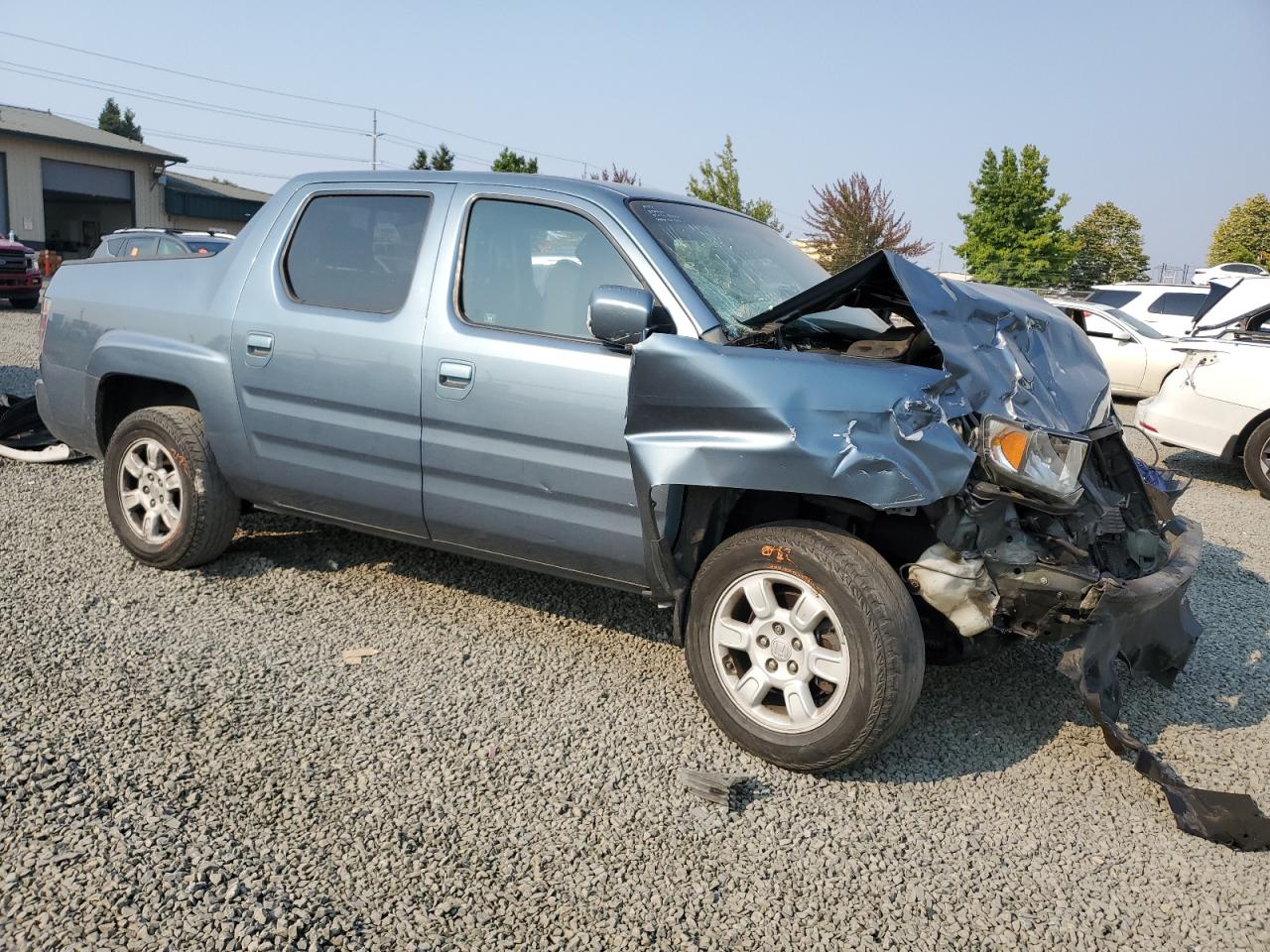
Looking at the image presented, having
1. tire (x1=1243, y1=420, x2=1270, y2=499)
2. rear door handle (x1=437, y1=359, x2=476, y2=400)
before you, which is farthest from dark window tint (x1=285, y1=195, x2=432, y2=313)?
tire (x1=1243, y1=420, x2=1270, y2=499)

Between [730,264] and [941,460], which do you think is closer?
[941,460]

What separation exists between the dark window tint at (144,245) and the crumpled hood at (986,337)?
17.0 meters

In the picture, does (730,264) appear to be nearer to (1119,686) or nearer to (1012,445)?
(1012,445)

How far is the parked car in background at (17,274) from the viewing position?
19.2 metres

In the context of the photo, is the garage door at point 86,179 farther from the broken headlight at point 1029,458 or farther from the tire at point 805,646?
the broken headlight at point 1029,458

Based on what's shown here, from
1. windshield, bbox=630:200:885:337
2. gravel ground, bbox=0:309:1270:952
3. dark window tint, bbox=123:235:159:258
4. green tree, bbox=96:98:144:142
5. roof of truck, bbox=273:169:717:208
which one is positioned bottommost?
gravel ground, bbox=0:309:1270:952

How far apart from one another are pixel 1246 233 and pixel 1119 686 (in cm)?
4035

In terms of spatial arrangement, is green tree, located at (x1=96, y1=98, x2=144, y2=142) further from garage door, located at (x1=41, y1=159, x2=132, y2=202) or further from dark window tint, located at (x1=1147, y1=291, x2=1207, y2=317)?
dark window tint, located at (x1=1147, y1=291, x2=1207, y2=317)

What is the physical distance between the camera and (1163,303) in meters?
15.1

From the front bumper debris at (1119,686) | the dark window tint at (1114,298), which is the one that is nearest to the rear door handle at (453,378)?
the front bumper debris at (1119,686)

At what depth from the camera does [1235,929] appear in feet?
8.80

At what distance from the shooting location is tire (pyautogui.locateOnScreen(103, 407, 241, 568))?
4.63 meters

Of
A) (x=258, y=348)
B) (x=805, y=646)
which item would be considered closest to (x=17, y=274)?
(x=258, y=348)

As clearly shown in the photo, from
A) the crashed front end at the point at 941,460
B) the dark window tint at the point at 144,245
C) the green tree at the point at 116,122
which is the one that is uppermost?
the green tree at the point at 116,122
